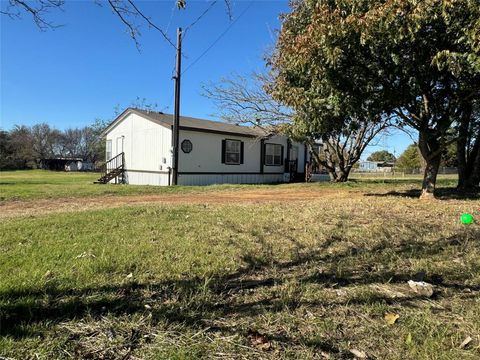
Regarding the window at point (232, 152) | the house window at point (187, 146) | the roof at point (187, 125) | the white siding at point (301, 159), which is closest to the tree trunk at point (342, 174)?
the white siding at point (301, 159)

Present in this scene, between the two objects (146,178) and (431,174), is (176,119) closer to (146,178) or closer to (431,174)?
(146,178)

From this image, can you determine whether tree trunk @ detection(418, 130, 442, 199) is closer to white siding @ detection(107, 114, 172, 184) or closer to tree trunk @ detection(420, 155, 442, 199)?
tree trunk @ detection(420, 155, 442, 199)

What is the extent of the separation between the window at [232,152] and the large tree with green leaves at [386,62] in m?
10.2

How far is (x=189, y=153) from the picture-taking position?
728 inches

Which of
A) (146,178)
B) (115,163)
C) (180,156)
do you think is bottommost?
(146,178)

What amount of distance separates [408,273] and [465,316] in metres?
0.99

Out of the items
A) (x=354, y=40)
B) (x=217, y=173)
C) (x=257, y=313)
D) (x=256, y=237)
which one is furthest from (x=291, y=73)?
(x=217, y=173)

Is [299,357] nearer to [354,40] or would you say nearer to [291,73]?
[354,40]

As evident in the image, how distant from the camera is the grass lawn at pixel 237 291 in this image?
7.72 ft

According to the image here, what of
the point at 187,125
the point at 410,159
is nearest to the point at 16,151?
the point at 187,125

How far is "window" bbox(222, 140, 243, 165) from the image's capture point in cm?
2038

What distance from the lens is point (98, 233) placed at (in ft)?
17.4

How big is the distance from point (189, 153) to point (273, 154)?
6991 millimetres

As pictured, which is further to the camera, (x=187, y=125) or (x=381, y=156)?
(x=381, y=156)
